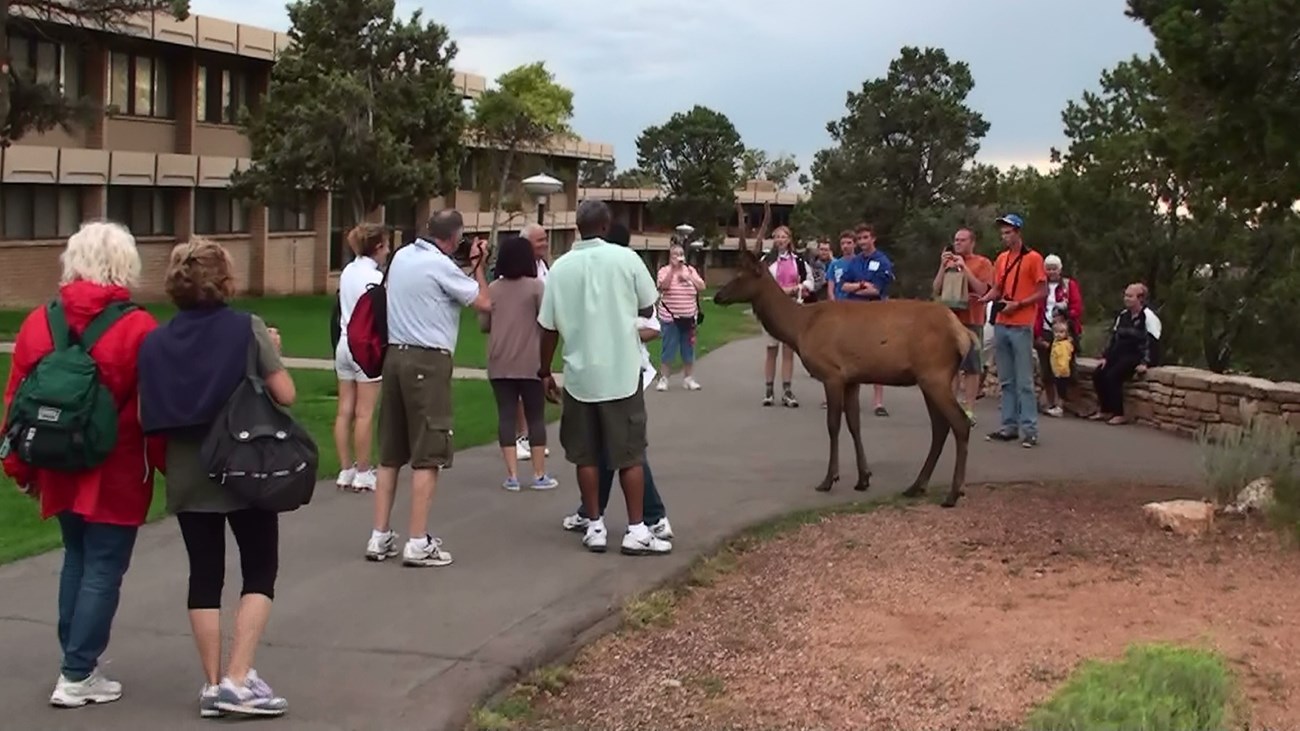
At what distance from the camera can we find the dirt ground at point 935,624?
616cm

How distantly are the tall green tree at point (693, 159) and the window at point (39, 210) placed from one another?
6442 cm

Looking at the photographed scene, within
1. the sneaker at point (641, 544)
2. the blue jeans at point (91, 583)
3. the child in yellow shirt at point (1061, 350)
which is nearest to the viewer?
the blue jeans at point (91, 583)

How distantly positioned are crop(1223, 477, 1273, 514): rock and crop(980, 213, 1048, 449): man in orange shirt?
3.39 m

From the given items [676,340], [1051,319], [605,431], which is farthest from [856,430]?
[676,340]

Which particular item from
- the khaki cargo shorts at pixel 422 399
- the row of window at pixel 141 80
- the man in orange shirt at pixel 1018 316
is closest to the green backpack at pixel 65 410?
the khaki cargo shorts at pixel 422 399

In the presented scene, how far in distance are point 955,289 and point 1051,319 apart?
232 cm

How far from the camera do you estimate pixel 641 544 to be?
28.6 ft

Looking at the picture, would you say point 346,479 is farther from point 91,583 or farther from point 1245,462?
point 1245,462

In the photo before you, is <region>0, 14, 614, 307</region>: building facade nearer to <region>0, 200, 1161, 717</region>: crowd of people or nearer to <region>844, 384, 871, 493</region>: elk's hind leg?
<region>0, 200, 1161, 717</region>: crowd of people

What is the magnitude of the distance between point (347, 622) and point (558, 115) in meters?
63.0

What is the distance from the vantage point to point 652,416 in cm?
1576

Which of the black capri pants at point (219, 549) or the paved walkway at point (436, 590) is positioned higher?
the black capri pants at point (219, 549)

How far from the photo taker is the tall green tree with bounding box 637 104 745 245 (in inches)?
4008

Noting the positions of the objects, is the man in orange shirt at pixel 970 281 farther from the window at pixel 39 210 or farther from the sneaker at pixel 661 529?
the window at pixel 39 210
